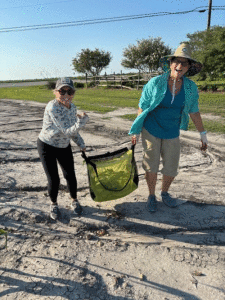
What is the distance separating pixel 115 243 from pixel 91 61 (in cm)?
3662

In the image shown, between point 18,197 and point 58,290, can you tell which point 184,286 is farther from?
point 18,197

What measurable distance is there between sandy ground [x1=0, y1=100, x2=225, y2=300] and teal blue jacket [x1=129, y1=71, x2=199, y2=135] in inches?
42.0

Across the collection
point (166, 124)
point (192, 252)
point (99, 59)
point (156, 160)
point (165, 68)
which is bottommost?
point (192, 252)

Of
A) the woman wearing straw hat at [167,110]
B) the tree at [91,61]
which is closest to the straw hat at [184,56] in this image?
the woman wearing straw hat at [167,110]

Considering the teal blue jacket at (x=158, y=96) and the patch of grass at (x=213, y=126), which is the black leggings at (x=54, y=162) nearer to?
the teal blue jacket at (x=158, y=96)

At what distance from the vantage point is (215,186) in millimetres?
3502

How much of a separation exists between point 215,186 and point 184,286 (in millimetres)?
1905

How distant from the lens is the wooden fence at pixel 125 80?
2133 cm

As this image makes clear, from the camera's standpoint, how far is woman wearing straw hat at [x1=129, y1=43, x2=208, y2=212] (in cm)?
253

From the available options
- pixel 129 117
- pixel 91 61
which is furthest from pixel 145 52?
pixel 129 117

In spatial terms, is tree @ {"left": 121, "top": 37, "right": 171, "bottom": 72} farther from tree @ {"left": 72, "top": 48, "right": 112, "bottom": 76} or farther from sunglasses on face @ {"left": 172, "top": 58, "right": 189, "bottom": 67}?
sunglasses on face @ {"left": 172, "top": 58, "right": 189, "bottom": 67}

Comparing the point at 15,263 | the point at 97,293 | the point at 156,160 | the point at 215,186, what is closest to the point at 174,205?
the point at 156,160

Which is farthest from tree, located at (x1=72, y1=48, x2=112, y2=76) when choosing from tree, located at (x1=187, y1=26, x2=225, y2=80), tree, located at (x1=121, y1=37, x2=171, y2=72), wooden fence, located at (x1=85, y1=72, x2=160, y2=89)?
tree, located at (x1=187, y1=26, x2=225, y2=80)

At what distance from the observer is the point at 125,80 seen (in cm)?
2278
